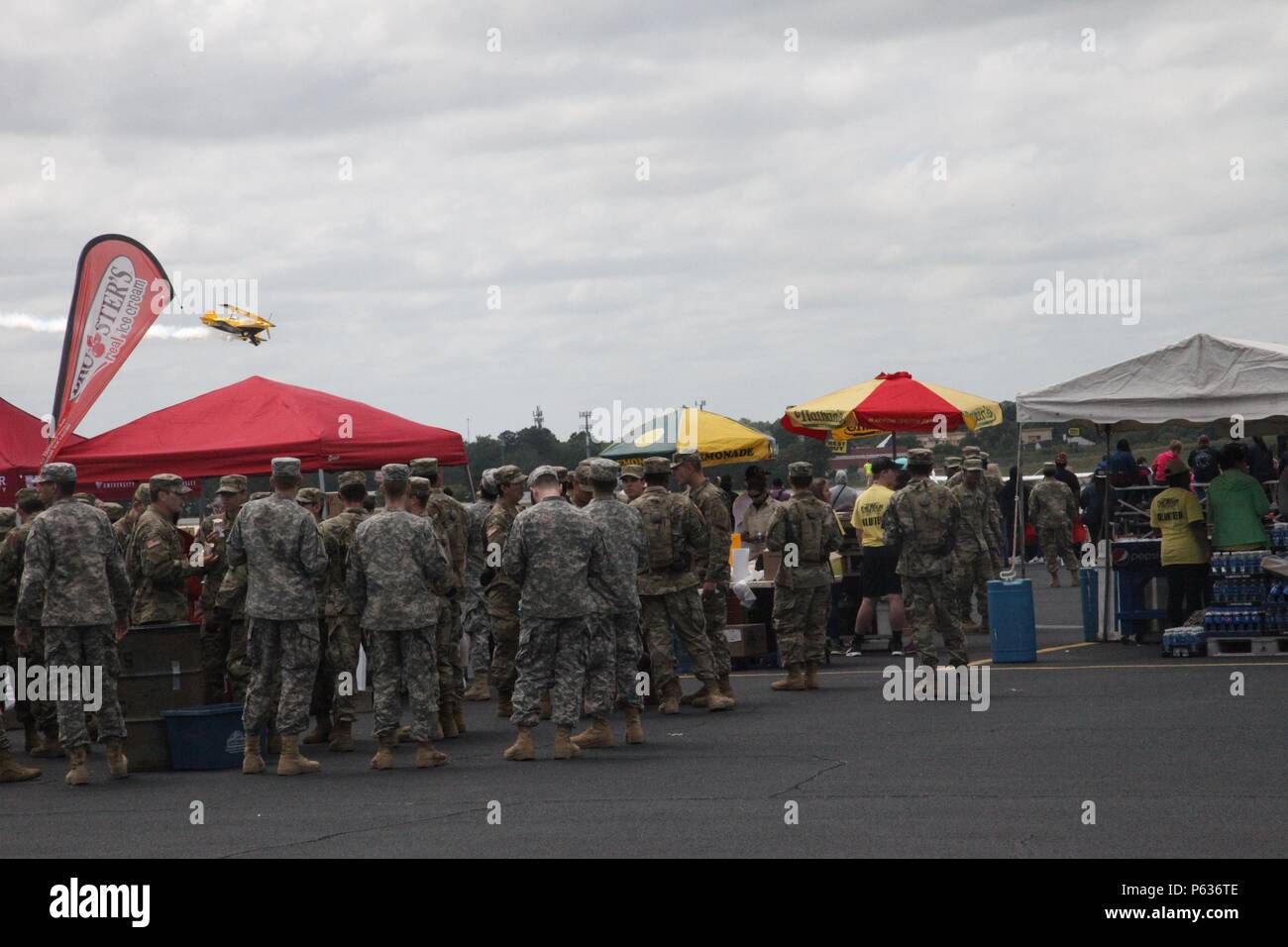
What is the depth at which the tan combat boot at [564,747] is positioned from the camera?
1267cm

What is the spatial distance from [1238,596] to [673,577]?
658 cm

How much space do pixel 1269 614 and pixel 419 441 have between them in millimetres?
8977

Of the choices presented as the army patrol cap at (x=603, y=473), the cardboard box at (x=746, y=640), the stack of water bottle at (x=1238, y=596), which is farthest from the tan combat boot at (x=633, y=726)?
the stack of water bottle at (x=1238, y=596)

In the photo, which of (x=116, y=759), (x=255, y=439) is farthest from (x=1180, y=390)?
(x=116, y=759)

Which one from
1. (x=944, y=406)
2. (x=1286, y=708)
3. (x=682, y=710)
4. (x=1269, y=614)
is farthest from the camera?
(x=944, y=406)

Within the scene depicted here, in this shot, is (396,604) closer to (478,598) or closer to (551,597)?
(551,597)

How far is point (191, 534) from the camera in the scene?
16516 millimetres

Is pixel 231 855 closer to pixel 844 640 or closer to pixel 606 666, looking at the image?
pixel 606 666

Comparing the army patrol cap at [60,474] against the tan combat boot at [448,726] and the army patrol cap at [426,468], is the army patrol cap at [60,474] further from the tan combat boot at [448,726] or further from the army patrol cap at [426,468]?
the tan combat boot at [448,726]

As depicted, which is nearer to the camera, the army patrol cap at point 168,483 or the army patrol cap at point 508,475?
the army patrol cap at point 168,483

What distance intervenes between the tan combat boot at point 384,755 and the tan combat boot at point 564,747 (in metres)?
1.17

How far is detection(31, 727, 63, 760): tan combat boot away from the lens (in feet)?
47.7

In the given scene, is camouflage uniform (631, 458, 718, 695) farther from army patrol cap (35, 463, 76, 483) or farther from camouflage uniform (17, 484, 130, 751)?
army patrol cap (35, 463, 76, 483)
